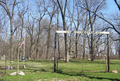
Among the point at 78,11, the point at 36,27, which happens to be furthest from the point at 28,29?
the point at 78,11

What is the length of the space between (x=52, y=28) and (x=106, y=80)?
2923 cm

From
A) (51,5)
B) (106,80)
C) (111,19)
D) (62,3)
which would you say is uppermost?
(51,5)

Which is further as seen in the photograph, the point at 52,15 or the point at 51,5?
the point at 52,15

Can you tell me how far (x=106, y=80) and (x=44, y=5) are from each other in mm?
28659

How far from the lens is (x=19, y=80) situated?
313 inches

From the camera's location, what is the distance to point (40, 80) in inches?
318

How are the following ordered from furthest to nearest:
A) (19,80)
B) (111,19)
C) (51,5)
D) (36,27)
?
1. (36,27)
2. (51,5)
3. (111,19)
4. (19,80)

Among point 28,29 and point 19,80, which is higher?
point 28,29

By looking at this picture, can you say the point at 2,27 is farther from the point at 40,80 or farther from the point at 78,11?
the point at 40,80

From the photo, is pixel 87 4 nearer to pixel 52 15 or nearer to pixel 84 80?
pixel 52 15

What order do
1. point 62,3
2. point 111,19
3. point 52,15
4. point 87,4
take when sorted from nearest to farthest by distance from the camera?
point 111,19, point 62,3, point 87,4, point 52,15

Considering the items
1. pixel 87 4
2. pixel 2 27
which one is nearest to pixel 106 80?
pixel 87 4

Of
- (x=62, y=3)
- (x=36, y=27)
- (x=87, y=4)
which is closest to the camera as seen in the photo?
(x=62, y=3)

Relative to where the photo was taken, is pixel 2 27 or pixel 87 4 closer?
pixel 87 4
